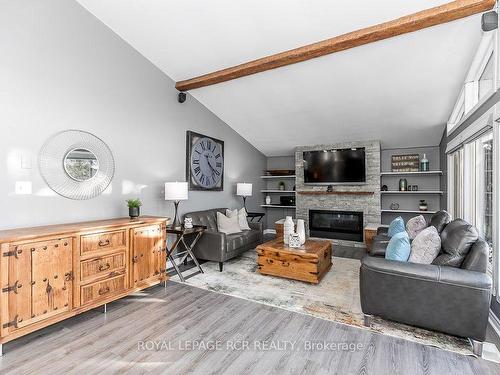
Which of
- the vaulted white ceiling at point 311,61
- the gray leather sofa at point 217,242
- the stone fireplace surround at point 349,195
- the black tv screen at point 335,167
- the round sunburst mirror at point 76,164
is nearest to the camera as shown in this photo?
the round sunburst mirror at point 76,164

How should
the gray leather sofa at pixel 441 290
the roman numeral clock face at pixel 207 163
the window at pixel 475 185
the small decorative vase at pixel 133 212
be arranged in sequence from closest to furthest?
the gray leather sofa at pixel 441 290 → the window at pixel 475 185 → the small decorative vase at pixel 133 212 → the roman numeral clock face at pixel 207 163

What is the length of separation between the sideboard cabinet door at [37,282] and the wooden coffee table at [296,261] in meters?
2.26

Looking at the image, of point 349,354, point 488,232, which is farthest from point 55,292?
point 488,232

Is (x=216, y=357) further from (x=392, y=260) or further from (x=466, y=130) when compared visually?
(x=466, y=130)

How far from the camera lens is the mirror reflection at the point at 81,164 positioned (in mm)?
3002

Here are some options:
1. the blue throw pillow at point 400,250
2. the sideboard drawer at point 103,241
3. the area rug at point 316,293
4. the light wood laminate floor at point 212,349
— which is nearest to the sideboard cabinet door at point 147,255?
the sideboard drawer at point 103,241

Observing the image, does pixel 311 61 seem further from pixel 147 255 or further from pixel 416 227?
pixel 147 255

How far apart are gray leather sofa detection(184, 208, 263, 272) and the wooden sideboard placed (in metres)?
0.92

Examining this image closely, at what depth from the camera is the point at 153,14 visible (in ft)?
10.4

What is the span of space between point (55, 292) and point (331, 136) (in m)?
5.36

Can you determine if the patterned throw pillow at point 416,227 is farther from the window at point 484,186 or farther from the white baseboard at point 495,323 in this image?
the white baseboard at point 495,323

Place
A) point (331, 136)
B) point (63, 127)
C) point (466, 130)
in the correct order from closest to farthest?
1. point (63, 127)
2. point (466, 130)
3. point (331, 136)

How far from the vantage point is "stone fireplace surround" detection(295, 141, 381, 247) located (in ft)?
19.0

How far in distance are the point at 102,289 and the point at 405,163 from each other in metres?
6.09
